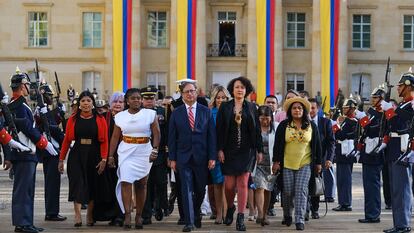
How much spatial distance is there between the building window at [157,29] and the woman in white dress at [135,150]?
38.9m

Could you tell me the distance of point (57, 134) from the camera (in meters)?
15.9

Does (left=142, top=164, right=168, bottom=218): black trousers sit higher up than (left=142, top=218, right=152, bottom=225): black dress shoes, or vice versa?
(left=142, top=164, right=168, bottom=218): black trousers

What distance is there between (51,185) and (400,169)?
584 centimetres

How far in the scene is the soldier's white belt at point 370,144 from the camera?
15.3 metres

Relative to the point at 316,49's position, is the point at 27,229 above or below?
below

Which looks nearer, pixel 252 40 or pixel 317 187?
pixel 317 187

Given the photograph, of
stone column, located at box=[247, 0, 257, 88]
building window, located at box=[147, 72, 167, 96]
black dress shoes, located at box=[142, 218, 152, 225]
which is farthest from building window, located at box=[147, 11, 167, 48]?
black dress shoes, located at box=[142, 218, 152, 225]

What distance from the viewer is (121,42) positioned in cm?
4738

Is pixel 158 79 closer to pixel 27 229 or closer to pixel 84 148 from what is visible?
Result: pixel 84 148

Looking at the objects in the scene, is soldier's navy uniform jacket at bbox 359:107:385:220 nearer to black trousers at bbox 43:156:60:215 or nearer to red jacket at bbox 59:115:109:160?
red jacket at bbox 59:115:109:160

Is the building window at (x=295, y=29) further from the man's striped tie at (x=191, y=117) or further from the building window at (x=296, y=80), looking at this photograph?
the man's striped tie at (x=191, y=117)

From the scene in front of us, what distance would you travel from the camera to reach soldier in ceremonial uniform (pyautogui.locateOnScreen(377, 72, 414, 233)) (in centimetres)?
1349

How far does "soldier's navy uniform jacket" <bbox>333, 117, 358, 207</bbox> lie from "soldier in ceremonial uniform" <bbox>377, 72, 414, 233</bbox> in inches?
154

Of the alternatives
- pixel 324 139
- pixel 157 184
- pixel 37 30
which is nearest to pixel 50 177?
pixel 157 184
